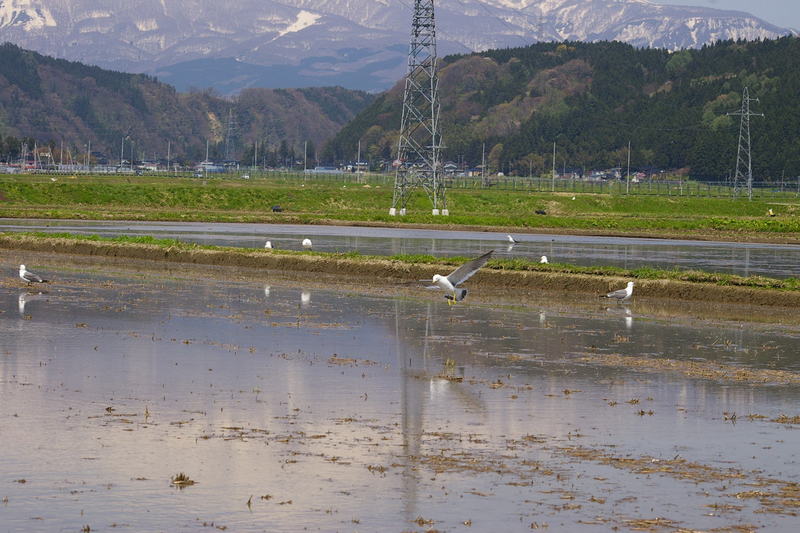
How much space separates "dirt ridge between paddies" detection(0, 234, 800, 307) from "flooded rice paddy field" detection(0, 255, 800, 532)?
5789 mm

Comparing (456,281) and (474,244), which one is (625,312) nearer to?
(456,281)

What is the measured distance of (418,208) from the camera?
352ft

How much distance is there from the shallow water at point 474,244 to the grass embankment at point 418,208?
6818 millimetres

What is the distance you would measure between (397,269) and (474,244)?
65.1ft

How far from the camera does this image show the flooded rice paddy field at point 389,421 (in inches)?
520

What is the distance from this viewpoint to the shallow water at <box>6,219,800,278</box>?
5038 centimetres

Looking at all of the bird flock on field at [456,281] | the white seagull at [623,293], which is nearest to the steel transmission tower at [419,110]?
Result: the bird flock on field at [456,281]

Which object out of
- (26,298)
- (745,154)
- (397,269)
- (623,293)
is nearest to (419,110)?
(397,269)

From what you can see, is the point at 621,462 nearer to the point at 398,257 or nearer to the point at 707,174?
the point at 398,257

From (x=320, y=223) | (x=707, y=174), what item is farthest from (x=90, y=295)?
(x=707, y=174)

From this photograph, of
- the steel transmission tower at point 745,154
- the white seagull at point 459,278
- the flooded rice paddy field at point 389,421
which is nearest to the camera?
the flooded rice paddy field at point 389,421

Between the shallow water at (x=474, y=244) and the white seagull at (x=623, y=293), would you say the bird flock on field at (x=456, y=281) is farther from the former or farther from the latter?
the shallow water at (x=474, y=244)

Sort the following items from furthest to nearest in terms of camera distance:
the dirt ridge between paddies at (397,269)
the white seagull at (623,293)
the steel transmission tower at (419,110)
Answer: the steel transmission tower at (419,110) → the dirt ridge between paddies at (397,269) → the white seagull at (623,293)

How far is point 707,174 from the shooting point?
193000mm
